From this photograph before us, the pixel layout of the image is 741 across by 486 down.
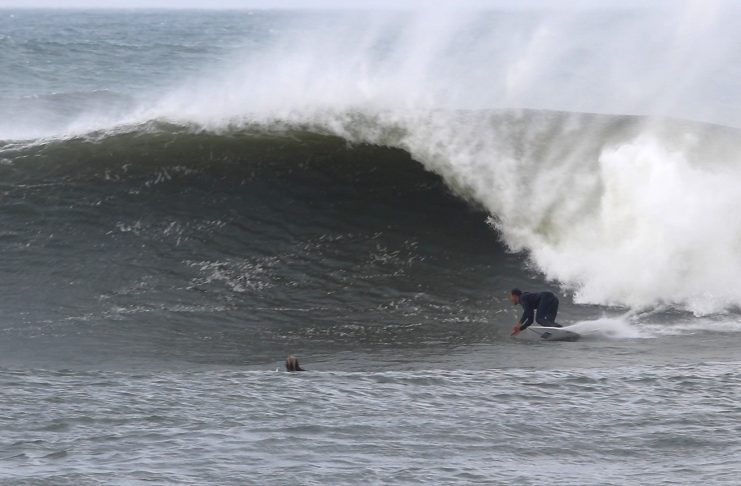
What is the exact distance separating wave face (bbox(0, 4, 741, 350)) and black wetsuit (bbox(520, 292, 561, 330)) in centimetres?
101

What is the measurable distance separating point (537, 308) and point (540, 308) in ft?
0.14

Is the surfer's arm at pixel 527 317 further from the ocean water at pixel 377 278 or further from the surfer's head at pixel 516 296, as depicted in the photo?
the ocean water at pixel 377 278

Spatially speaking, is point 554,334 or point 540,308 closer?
point 554,334

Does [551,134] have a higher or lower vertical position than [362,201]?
higher

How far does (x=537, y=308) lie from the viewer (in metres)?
13.8

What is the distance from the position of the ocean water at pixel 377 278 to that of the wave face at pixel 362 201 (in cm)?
5

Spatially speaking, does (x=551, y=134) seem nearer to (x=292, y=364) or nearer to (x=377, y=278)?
(x=377, y=278)

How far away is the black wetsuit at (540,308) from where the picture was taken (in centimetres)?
1370

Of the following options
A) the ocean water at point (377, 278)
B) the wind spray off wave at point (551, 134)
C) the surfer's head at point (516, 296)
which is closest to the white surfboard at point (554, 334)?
the ocean water at point (377, 278)

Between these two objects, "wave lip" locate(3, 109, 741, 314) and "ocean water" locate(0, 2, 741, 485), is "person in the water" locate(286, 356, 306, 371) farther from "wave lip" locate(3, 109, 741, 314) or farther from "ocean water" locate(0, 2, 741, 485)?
"wave lip" locate(3, 109, 741, 314)

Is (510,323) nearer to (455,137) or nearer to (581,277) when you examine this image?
(581,277)

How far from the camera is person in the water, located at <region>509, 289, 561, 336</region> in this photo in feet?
44.8

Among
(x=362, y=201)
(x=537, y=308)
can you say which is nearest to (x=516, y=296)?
(x=537, y=308)

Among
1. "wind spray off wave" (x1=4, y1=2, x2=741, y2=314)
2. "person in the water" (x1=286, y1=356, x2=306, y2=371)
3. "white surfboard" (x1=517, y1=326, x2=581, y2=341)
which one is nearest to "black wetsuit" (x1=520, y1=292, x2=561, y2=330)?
"white surfboard" (x1=517, y1=326, x2=581, y2=341)
